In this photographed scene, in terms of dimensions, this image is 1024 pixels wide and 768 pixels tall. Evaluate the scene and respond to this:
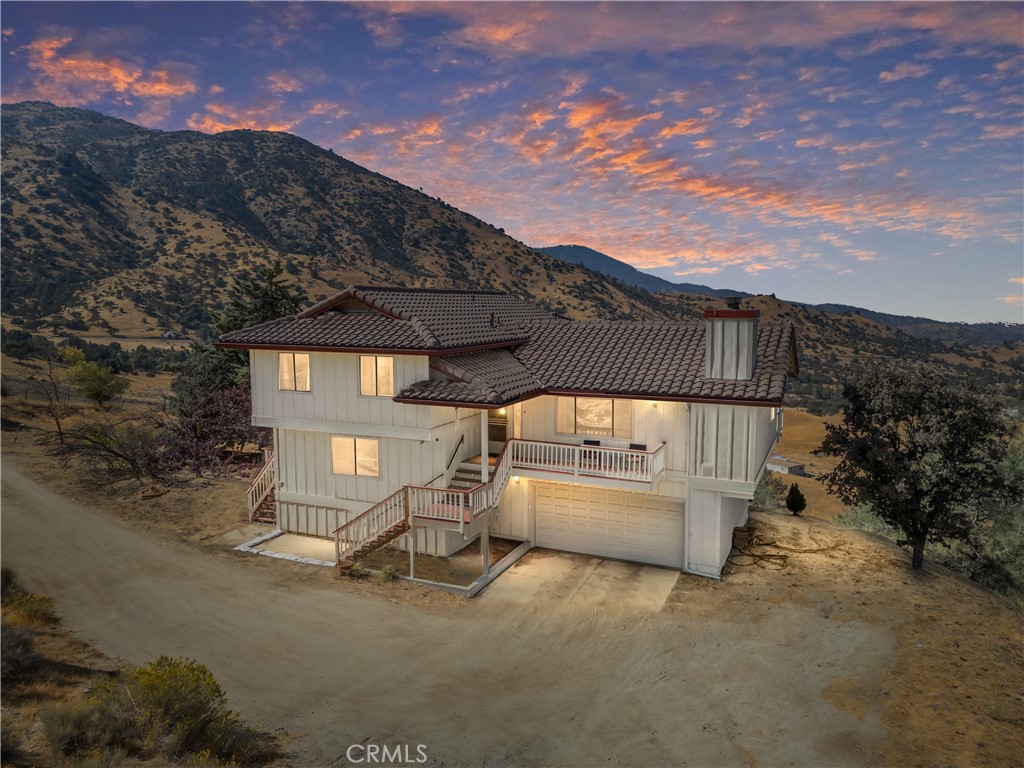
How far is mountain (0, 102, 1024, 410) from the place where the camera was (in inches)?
2355

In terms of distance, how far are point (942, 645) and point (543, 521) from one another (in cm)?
992

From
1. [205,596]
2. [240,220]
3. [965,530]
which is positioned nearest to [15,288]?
[240,220]

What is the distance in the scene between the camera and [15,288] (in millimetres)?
57781

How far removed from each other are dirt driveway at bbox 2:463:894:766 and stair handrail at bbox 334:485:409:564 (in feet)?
3.43

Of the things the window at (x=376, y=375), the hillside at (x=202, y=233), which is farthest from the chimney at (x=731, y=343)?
the hillside at (x=202, y=233)

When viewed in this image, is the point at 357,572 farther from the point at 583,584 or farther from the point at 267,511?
the point at 267,511

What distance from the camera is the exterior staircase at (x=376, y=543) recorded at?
53.4 feet

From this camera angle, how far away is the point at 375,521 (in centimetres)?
1691

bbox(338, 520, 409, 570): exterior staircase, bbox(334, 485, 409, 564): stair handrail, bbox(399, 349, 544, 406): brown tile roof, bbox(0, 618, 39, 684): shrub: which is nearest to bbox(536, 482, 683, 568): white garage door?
bbox(399, 349, 544, 406): brown tile roof

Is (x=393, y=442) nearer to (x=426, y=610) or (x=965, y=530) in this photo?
(x=426, y=610)

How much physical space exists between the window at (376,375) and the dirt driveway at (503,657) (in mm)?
5033

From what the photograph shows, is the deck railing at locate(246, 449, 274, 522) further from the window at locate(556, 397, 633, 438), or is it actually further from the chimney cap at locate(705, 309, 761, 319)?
the chimney cap at locate(705, 309, 761, 319)

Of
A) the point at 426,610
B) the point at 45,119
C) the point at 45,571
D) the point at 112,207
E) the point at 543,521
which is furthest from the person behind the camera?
the point at 45,119

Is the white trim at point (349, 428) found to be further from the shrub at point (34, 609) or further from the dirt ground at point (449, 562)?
the shrub at point (34, 609)
